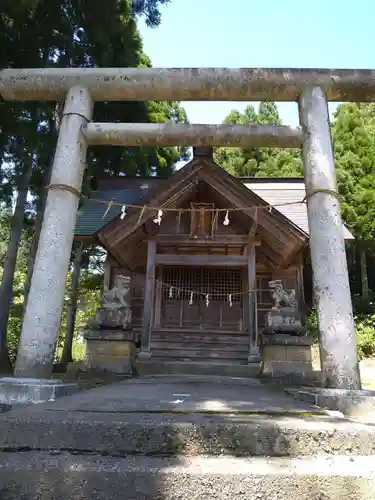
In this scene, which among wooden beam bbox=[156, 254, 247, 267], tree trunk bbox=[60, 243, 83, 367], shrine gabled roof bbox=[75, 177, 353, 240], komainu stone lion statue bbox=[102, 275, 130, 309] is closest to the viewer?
komainu stone lion statue bbox=[102, 275, 130, 309]

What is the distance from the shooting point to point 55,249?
4781 mm

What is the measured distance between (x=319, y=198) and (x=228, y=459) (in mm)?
3581

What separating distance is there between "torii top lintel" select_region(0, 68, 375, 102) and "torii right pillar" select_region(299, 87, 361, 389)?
288 mm

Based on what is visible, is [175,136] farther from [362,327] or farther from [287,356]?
[362,327]

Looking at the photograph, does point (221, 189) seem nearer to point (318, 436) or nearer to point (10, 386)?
point (10, 386)

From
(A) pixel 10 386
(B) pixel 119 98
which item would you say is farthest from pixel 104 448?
(B) pixel 119 98

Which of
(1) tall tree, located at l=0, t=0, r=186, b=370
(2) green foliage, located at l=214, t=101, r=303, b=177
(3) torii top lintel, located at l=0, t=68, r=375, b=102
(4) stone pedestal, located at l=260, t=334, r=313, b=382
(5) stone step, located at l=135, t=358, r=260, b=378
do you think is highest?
(2) green foliage, located at l=214, t=101, r=303, b=177

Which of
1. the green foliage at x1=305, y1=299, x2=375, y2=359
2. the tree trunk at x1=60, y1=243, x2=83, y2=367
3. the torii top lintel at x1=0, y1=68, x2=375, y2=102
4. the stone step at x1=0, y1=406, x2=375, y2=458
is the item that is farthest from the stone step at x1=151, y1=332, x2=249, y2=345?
the stone step at x1=0, y1=406, x2=375, y2=458

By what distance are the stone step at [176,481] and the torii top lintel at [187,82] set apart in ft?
16.4

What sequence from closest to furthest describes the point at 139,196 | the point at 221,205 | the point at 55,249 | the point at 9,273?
the point at 55,249, the point at 221,205, the point at 9,273, the point at 139,196

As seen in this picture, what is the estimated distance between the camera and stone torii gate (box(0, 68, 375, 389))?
179 inches

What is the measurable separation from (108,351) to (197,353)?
2.71m

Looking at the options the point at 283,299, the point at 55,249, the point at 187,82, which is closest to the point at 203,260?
the point at 283,299

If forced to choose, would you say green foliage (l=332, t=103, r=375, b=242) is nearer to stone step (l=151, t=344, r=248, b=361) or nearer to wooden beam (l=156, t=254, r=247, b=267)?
wooden beam (l=156, t=254, r=247, b=267)
